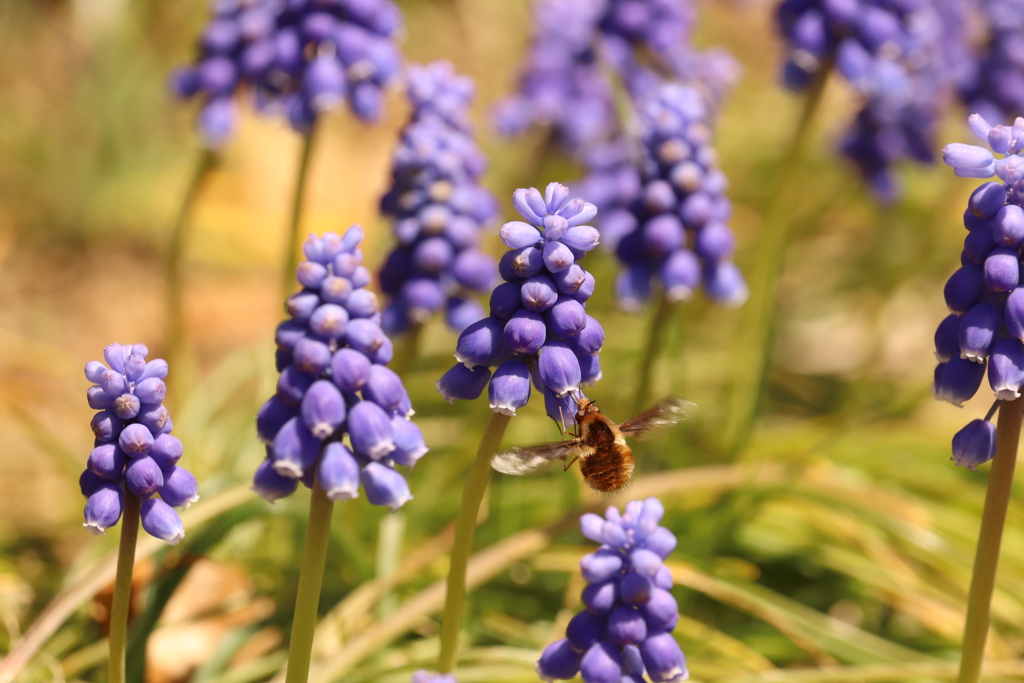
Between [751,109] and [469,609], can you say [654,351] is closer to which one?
[469,609]

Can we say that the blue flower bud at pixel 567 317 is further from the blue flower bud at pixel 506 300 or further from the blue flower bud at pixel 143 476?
the blue flower bud at pixel 143 476

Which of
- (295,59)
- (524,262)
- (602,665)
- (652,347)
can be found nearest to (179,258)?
(295,59)

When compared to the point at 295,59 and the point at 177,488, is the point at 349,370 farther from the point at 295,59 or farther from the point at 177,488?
the point at 295,59

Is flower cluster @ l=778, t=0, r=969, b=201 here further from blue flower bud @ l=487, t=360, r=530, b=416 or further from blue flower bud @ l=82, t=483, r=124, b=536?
blue flower bud @ l=82, t=483, r=124, b=536

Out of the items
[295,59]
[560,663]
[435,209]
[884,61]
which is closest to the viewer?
[560,663]

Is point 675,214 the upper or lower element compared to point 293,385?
upper
